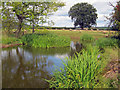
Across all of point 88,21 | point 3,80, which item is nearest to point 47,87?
point 3,80

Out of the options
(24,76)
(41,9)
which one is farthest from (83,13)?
(24,76)

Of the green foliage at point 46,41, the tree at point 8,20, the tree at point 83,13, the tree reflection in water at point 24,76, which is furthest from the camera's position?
the tree at point 83,13

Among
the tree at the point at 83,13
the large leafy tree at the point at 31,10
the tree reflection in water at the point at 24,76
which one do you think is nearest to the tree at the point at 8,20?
the large leafy tree at the point at 31,10

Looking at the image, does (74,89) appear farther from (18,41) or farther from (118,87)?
(18,41)

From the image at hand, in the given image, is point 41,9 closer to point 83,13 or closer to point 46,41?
point 46,41

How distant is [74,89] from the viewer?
4.76 m

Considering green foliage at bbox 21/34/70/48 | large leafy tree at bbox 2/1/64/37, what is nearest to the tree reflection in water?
green foliage at bbox 21/34/70/48

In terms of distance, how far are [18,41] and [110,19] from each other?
13.0 meters

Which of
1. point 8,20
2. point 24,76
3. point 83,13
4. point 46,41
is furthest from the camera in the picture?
point 83,13

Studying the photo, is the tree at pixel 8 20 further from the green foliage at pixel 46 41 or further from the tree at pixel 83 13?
the tree at pixel 83 13

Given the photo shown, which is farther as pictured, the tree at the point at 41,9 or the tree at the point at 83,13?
the tree at the point at 83,13

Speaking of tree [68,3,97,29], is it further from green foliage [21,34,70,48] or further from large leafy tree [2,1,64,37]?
green foliage [21,34,70,48]

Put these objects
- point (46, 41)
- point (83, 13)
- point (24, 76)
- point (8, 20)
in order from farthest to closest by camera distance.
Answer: point (83, 13), point (8, 20), point (46, 41), point (24, 76)

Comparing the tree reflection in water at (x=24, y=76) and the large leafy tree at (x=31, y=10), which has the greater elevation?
the large leafy tree at (x=31, y=10)
